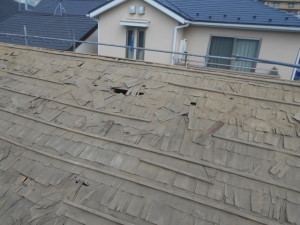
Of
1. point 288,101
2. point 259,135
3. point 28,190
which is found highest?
point 288,101

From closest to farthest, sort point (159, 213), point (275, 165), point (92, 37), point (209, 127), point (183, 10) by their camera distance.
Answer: point (159, 213) < point (275, 165) < point (209, 127) < point (183, 10) < point (92, 37)

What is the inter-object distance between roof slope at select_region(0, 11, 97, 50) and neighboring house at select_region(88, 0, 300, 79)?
93.4 inches

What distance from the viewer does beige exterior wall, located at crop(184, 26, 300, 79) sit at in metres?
8.48

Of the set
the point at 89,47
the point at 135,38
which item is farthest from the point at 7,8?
the point at 135,38

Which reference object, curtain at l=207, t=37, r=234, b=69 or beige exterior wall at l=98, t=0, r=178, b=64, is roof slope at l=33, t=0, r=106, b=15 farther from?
curtain at l=207, t=37, r=234, b=69

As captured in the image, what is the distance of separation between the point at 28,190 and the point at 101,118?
1520 millimetres

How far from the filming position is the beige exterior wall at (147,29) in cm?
947

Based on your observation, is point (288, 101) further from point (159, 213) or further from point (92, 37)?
point (92, 37)

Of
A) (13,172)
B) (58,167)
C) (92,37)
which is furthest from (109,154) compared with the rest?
(92,37)

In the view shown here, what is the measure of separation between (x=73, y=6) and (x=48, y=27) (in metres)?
4.08

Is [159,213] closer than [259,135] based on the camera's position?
Yes

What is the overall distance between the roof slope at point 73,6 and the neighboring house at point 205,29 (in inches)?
229

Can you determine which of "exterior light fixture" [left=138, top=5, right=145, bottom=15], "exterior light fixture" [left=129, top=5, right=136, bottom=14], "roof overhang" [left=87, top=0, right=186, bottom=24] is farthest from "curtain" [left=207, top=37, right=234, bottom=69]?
"exterior light fixture" [left=129, top=5, right=136, bottom=14]

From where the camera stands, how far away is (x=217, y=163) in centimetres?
295
